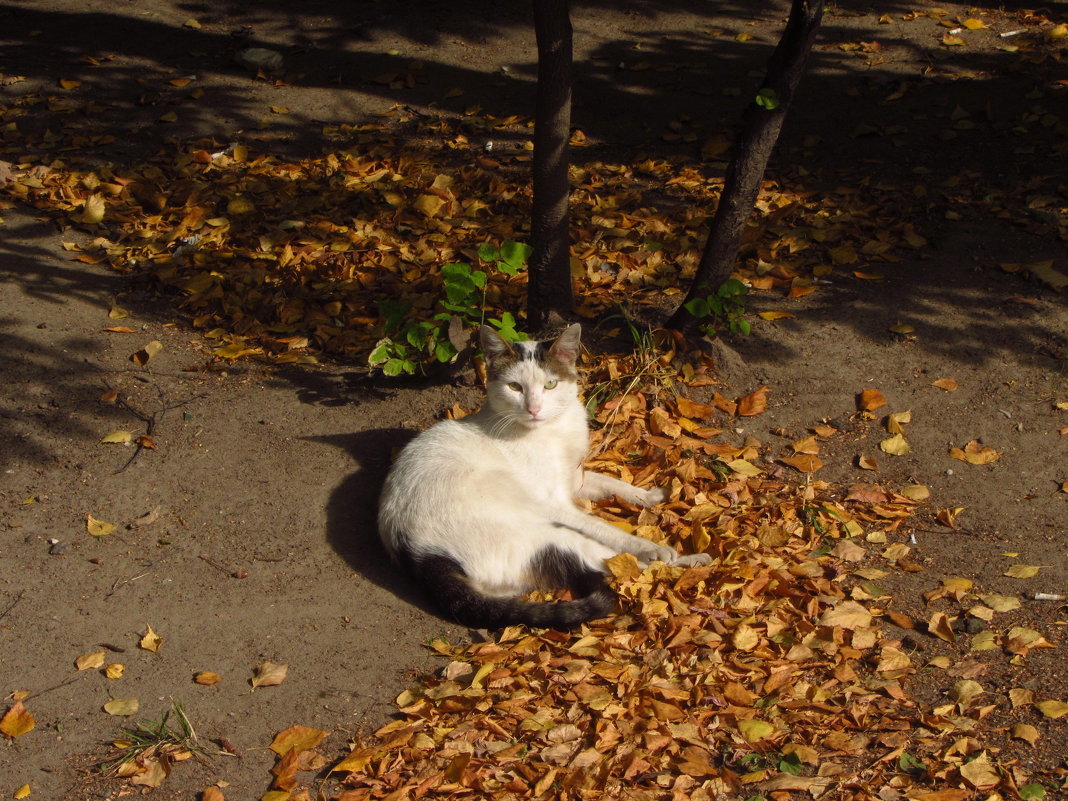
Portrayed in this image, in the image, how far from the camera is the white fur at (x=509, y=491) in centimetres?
386

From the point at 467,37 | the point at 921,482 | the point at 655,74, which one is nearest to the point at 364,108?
the point at 467,37

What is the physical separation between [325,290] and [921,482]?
3819 millimetres

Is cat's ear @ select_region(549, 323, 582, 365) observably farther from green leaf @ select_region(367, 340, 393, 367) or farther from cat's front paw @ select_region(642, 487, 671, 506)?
green leaf @ select_region(367, 340, 393, 367)

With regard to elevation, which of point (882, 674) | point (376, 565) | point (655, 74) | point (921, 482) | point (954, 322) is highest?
point (655, 74)

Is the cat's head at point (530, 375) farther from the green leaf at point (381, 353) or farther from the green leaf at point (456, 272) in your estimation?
the green leaf at point (381, 353)

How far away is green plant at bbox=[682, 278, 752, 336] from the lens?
16.0 ft

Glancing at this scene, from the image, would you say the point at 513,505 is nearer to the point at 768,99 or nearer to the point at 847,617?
the point at 847,617

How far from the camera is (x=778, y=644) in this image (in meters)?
3.59

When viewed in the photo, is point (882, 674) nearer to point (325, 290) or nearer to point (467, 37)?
point (325, 290)

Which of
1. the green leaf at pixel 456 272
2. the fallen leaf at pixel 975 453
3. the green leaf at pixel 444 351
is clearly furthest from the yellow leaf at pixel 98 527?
the fallen leaf at pixel 975 453

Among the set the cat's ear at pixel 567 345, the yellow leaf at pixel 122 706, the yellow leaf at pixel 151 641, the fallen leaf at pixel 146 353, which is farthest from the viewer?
the fallen leaf at pixel 146 353

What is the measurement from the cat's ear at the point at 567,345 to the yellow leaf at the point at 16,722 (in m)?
2.54

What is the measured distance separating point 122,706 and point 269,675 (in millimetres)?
531

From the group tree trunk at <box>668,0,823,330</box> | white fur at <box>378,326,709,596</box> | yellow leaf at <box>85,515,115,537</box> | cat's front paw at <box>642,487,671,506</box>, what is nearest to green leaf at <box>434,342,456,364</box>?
white fur at <box>378,326,709,596</box>
